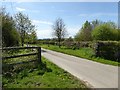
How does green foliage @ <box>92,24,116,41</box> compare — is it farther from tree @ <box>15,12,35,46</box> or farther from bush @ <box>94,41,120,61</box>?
bush @ <box>94,41,120,61</box>

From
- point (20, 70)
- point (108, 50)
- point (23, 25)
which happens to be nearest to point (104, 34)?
point (23, 25)

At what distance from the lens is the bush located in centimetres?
2206

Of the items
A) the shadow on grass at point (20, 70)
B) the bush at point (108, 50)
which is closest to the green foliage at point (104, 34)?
the bush at point (108, 50)

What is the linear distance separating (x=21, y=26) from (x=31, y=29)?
2305 millimetres

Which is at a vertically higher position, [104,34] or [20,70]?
[104,34]

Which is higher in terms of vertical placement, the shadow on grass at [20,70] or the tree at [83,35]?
the tree at [83,35]

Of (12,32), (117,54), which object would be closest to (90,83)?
(117,54)

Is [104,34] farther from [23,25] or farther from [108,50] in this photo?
[108,50]

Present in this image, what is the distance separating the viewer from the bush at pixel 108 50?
2206 cm

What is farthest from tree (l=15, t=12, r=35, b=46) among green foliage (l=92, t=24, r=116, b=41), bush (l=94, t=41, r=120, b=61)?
bush (l=94, t=41, r=120, b=61)

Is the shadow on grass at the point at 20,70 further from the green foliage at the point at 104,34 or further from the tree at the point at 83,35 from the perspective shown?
the tree at the point at 83,35

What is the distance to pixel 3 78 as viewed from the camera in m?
10.6

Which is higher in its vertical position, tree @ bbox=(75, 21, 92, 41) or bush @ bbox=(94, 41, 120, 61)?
tree @ bbox=(75, 21, 92, 41)

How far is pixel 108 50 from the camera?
2241cm
